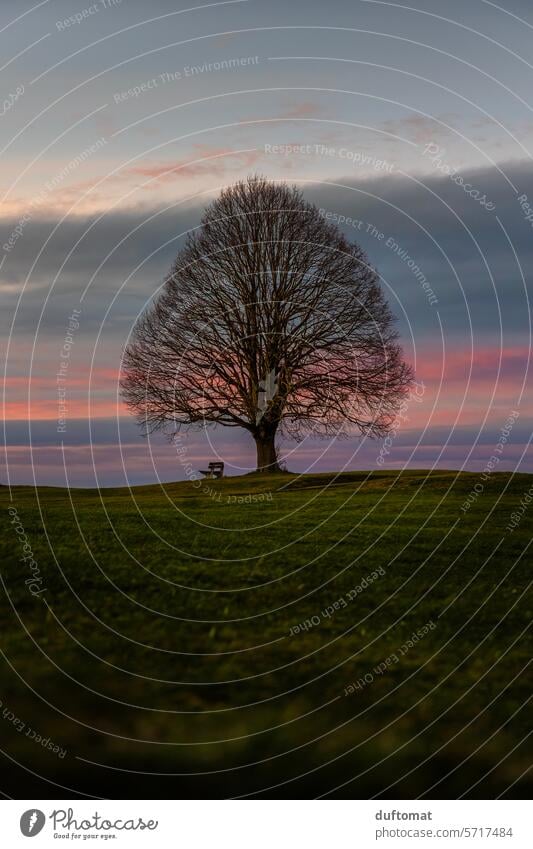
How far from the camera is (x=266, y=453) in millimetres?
46000

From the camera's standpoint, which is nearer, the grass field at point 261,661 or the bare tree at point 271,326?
the grass field at point 261,661

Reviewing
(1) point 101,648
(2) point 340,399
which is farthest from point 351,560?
(2) point 340,399

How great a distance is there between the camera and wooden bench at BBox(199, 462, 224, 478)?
152 feet

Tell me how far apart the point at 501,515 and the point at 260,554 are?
1240 cm

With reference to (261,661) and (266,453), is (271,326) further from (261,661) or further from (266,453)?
(261,661)

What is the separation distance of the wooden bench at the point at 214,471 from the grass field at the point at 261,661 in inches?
871
